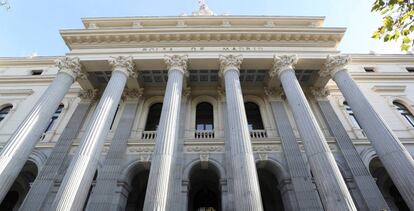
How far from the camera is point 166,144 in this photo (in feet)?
33.0

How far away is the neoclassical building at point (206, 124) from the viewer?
9820mm

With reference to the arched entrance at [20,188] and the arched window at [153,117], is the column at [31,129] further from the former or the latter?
the arched window at [153,117]

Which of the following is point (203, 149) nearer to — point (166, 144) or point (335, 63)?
point (166, 144)

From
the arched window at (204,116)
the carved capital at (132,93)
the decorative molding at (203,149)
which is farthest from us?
the carved capital at (132,93)

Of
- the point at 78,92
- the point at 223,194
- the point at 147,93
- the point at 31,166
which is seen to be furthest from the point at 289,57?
the point at 31,166

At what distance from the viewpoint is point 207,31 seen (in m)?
15.1

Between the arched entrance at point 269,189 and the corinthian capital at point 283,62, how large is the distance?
18.0 ft

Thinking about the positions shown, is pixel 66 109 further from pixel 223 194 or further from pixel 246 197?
pixel 246 197

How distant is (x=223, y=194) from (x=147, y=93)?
29.6 ft

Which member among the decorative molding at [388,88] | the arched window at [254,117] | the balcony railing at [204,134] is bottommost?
the balcony railing at [204,134]

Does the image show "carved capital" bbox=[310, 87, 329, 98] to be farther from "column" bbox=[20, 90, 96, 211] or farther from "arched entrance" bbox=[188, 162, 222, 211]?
"column" bbox=[20, 90, 96, 211]

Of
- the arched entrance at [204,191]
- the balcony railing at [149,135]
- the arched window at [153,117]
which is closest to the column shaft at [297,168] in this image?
the arched entrance at [204,191]

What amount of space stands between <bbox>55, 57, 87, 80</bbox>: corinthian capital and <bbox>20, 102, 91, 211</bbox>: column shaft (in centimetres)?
262

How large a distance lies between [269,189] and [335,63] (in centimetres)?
845
